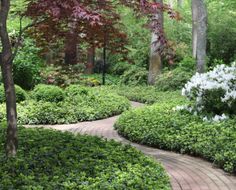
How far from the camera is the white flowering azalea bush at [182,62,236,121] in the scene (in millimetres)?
7793

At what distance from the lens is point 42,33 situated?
6617mm

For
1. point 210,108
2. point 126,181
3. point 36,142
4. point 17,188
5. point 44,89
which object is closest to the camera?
point 17,188

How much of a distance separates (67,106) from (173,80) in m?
6.04

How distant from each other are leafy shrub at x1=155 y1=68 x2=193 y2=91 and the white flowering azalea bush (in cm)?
709

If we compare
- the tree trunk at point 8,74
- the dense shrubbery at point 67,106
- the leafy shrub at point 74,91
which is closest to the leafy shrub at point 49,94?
the dense shrubbery at point 67,106

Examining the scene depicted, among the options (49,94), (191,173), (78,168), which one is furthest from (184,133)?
(49,94)

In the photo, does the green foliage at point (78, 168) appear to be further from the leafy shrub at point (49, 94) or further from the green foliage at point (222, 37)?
the green foliage at point (222, 37)

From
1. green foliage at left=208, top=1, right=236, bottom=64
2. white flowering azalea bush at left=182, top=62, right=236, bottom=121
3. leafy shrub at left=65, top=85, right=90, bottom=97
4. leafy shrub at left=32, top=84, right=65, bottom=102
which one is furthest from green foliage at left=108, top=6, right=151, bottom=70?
white flowering azalea bush at left=182, top=62, right=236, bottom=121

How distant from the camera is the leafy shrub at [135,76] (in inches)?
734

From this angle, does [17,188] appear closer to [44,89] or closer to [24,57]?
[44,89]

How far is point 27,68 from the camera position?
42.4ft

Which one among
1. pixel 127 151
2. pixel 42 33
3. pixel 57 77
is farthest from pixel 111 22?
pixel 57 77

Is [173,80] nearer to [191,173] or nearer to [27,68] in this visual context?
[27,68]

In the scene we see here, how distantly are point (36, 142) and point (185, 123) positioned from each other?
2745 millimetres
